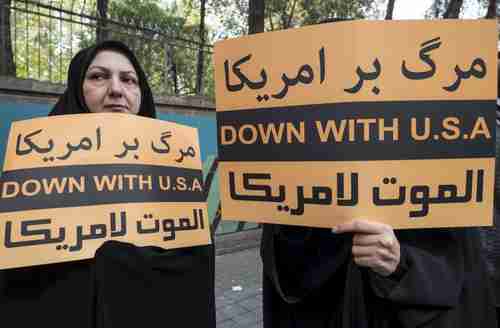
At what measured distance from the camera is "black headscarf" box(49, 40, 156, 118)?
1.48m

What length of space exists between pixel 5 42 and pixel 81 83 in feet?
11.1

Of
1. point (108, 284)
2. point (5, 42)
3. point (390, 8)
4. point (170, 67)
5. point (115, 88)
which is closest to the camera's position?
point (108, 284)

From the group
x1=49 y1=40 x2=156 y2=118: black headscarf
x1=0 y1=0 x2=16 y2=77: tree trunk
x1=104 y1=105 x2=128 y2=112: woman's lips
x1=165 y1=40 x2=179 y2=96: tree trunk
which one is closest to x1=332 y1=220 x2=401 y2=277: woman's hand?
x1=104 y1=105 x2=128 y2=112: woman's lips

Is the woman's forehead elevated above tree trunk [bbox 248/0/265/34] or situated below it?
below

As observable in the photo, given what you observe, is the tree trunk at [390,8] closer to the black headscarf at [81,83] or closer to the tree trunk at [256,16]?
the tree trunk at [256,16]

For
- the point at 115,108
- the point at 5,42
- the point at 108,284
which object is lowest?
the point at 108,284

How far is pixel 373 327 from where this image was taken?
3.70ft

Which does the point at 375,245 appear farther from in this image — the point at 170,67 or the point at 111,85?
the point at 170,67

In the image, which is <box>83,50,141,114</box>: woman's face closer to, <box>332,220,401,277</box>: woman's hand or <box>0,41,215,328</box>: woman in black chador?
<box>0,41,215,328</box>: woman in black chador

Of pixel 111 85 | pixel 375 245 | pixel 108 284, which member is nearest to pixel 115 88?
pixel 111 85

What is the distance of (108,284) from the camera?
1.19m

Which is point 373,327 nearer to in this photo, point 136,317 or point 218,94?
point 136,317

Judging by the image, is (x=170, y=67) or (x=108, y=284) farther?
(x=170, y=67)

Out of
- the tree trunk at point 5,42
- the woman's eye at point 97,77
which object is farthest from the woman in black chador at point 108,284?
the tree trunk at point 5,42
